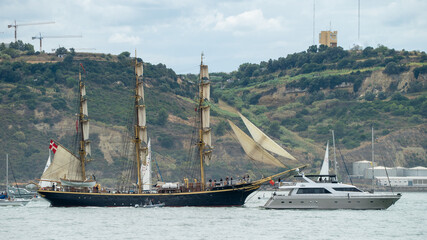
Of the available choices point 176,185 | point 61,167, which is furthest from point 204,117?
point 61,167

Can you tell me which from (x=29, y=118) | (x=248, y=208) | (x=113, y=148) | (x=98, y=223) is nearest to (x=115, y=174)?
(x=113, y=148)

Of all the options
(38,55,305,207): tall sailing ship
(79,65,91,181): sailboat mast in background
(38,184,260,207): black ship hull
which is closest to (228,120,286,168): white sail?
(38,55,305,207): tall sailing ship

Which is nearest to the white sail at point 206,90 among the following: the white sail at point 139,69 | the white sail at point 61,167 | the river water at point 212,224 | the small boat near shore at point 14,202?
the white sail at point 139,69

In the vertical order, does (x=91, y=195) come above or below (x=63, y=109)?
below

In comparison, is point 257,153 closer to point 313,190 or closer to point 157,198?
point 313,190

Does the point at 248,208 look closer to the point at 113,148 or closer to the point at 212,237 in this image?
the point at 212,237

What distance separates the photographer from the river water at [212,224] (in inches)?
2608

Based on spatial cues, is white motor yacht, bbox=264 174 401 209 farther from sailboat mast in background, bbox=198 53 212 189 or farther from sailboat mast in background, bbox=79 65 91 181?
sailboat mast in background, bbox=79 65 91 181

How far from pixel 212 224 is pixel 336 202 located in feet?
54.9

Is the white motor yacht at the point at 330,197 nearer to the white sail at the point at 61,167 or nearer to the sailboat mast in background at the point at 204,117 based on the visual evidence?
the sailboat mast in background at the point at 204,117

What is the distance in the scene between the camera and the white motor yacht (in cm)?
8362

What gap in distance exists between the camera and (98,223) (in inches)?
2975

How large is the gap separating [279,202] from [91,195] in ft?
76.3

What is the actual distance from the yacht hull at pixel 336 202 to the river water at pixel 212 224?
90 centimetres
